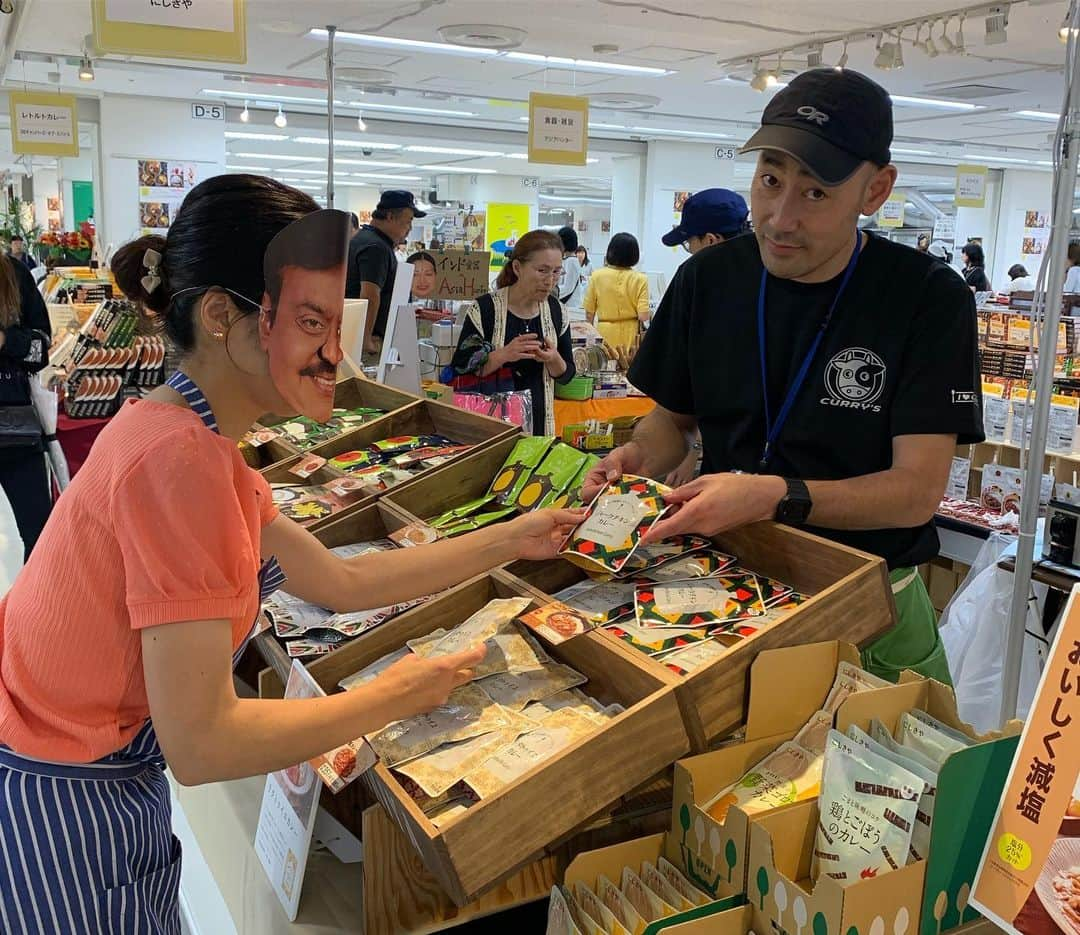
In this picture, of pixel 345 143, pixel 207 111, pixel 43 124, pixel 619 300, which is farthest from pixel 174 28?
pixel 345 143

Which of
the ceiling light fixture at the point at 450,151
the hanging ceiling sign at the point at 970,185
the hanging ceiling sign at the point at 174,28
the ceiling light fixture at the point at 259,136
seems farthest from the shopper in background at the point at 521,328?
the ceiling light fixture at the point at 450,151

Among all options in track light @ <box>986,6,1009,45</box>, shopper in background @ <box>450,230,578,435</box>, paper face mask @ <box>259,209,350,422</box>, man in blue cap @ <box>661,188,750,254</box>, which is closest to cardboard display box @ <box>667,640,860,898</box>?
paper face mask @ <box>259,209,350,422</box>

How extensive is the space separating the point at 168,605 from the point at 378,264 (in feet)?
16.6

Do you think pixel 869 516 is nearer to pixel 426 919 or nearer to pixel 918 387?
pixel 918 387

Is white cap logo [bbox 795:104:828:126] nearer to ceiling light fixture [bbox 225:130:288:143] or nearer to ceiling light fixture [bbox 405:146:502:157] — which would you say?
ceiling light fixture [bbox 225:130:288:143]

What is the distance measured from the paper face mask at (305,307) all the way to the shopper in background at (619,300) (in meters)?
6.91

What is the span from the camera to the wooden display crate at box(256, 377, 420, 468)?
2783 millimetres

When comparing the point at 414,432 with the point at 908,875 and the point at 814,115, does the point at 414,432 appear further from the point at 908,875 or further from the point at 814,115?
the point at 908,875

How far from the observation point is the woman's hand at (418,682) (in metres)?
1.21

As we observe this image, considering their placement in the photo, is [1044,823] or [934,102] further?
[934,102]

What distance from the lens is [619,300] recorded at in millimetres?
8242

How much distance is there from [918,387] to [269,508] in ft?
3.40

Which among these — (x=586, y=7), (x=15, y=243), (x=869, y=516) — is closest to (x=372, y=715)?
(x=869, y=516)

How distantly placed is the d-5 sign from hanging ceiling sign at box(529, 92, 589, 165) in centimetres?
668
